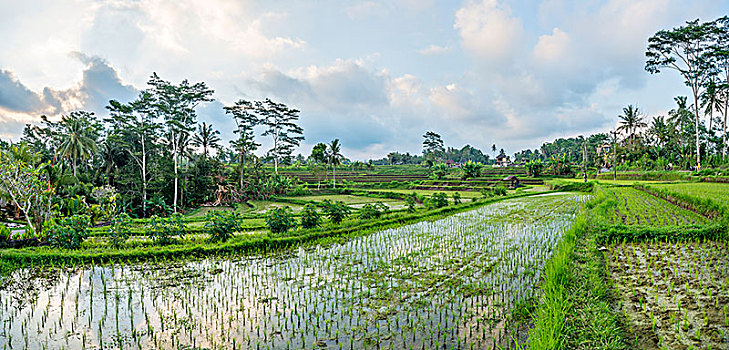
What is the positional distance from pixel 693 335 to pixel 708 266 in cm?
315

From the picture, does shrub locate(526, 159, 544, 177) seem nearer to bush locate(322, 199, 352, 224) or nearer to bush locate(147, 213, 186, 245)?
bush locate(322, 199, 352, 224)

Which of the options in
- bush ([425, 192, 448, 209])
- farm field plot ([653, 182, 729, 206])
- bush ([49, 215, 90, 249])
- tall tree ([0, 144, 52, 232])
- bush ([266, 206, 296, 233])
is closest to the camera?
bush ([49, 215, 90, 249])

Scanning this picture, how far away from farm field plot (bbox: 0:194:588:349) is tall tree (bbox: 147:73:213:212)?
60.6 feet

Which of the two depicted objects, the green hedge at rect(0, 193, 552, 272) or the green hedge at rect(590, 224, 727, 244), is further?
the green hedge at rect(590, 224, 727, 244)

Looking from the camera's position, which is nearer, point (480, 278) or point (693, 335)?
point (693, 335)

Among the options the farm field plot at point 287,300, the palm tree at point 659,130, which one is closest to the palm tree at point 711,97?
the palm tree at point 659,130

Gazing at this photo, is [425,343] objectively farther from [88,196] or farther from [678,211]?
[88,196]

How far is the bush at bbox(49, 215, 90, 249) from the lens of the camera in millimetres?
8031

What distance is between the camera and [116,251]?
7.68 meters

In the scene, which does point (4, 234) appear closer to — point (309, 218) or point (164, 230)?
point (164, 230)

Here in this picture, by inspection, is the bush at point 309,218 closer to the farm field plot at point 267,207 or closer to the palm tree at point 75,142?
the farm field plot at point 267,207

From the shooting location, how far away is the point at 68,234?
26.4 feet

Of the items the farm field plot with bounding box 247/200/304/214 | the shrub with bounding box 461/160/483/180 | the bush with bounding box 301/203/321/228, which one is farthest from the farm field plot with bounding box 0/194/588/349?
the shrub with bounding box 461/160/483/180

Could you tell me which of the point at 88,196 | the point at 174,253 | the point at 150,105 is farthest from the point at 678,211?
the point at 150,105
